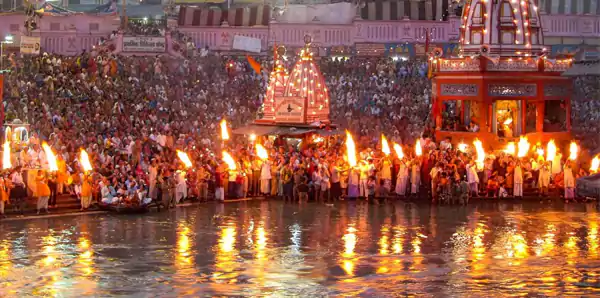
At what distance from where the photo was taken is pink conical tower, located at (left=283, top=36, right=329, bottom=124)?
3578 centimetres

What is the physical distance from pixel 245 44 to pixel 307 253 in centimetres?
2641

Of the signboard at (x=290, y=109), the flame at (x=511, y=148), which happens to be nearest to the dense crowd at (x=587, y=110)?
the flame at (x=511, y=148)

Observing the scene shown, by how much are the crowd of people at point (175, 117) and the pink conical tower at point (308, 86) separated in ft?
3.54

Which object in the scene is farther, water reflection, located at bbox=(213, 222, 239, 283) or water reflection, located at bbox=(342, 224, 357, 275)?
water reflection, located at bbox=(342, 224, 357, 275)

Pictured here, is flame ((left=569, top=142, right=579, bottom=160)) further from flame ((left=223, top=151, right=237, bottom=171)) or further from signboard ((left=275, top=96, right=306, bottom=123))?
flame ((left=223, top=151, right=237, bottom=171))

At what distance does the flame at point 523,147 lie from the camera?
35.0 meters

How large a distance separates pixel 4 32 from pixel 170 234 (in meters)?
26.0

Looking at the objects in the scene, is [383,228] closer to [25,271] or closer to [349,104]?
[25,271]

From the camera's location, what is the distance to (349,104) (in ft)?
141

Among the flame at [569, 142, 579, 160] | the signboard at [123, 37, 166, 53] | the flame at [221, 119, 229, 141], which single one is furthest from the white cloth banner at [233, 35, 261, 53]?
the flame at [569, 142, 579, 160]

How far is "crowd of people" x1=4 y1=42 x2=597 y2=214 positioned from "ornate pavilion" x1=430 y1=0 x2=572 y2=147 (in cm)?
299

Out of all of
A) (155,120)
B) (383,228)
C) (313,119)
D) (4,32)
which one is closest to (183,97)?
(155,120)

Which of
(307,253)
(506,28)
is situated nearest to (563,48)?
(506,28)

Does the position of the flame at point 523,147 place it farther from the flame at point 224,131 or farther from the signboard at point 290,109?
the flame at point 224,131
